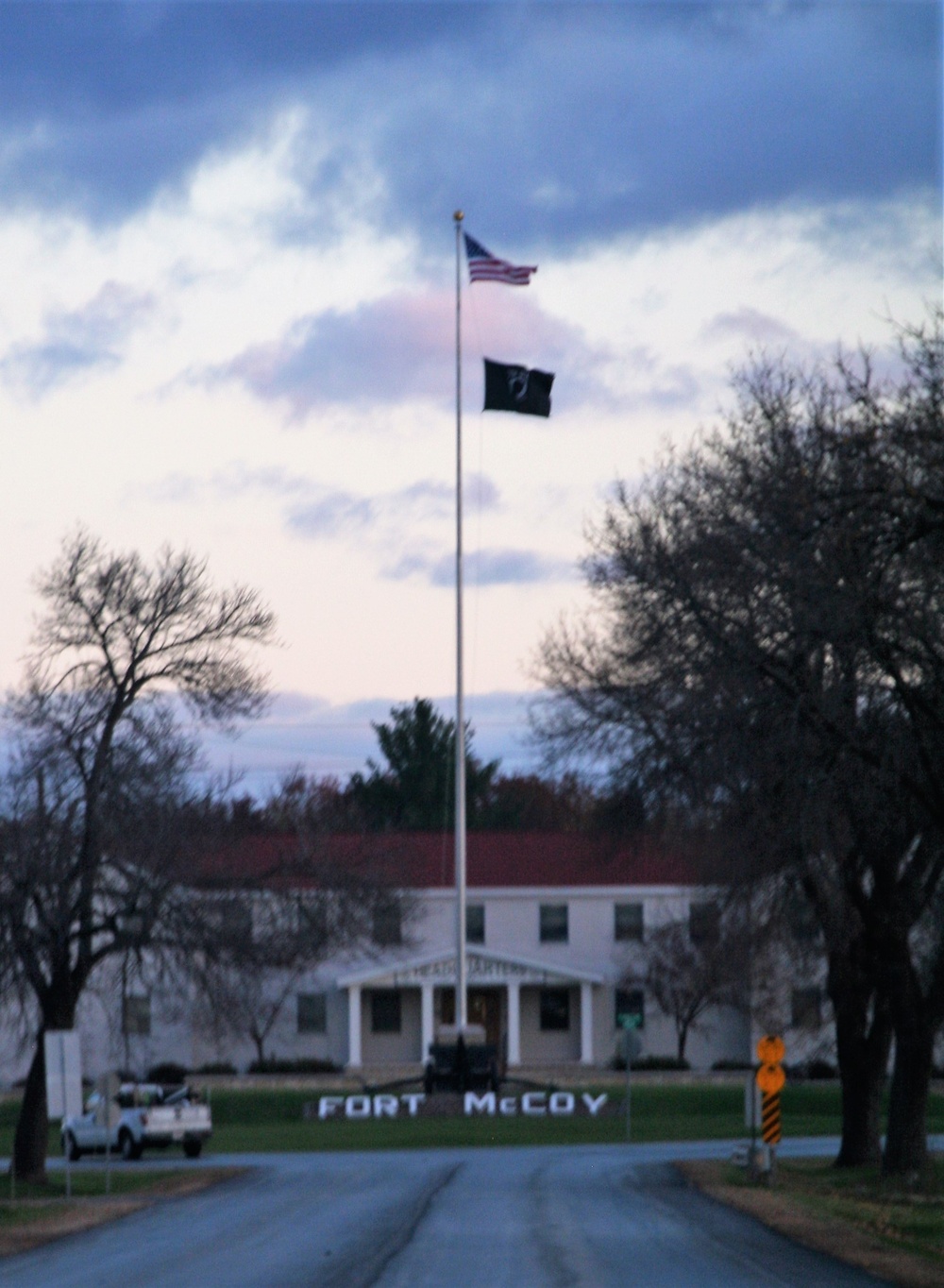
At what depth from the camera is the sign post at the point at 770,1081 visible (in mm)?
25266

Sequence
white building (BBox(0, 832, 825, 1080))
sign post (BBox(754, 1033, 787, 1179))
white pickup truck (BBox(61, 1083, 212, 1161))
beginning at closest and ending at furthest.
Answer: sign post (BBox(754, 1033, 787, 1179))
white pickup truck (BBox(61, 1083, 212, 1161))
white building (BBox(0, 832, 825, 1080))

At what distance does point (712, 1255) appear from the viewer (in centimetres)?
1620

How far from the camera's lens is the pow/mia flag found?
3866 centimetres

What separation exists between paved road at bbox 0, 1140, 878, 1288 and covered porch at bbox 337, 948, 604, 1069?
111 ft

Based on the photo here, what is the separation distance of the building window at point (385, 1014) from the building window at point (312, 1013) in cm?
182

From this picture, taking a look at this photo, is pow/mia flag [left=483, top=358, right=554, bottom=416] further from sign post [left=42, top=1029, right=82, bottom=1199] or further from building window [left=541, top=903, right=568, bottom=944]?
building window [left=541, top=903, right=568, bottom=944]

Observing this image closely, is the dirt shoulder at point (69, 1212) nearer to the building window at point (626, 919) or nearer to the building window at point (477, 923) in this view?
the building window at point (477, 923)

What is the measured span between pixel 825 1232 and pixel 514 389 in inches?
932

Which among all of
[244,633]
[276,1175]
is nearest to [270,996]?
[276,1175]

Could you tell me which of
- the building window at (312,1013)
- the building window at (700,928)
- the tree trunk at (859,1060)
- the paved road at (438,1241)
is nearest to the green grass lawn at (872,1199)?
the tree trunk at (859,1060)

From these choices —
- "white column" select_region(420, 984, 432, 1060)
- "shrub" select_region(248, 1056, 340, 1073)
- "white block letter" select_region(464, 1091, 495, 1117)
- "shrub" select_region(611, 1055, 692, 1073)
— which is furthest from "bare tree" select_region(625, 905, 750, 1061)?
"shrub" select_region(248, 1056, 340, 1073)

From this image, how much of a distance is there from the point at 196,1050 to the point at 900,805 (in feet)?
Result: 153

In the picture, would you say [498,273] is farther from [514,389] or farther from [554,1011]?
[554,1011]

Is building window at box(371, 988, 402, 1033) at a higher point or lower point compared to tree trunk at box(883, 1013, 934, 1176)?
lower
